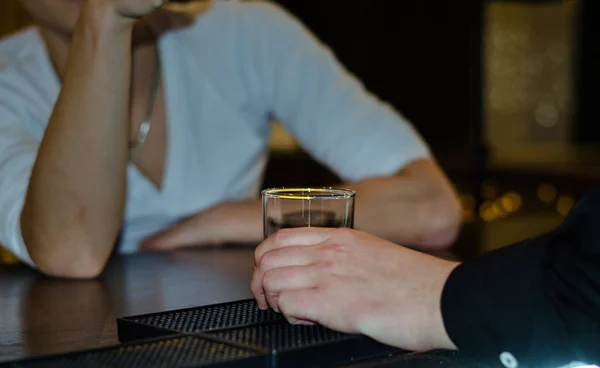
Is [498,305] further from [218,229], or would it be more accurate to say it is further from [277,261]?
[218,229]

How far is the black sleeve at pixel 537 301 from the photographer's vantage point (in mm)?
643

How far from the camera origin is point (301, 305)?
2.35ft

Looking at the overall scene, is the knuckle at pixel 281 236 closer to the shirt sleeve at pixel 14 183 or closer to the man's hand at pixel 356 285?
the man's hand at pixel 356 285

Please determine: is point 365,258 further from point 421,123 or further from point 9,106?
point 421,123

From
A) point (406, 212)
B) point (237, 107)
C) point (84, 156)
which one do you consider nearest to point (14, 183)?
point (84, 156)

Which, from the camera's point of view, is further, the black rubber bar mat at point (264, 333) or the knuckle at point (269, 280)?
the knuckle at point (269, 280)

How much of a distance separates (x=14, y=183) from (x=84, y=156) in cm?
14

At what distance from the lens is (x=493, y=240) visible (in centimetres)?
134

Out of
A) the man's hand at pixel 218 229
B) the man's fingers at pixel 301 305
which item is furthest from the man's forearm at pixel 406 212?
the man's fingers at pixel 301 305

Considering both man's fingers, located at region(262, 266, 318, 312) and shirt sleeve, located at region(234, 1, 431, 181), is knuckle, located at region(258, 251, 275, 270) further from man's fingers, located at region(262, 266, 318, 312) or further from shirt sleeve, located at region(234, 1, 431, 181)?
shirt sleeve, located at region(234, 1, 431, 181)

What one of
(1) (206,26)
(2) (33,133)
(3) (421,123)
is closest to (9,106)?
(2) (33,133)

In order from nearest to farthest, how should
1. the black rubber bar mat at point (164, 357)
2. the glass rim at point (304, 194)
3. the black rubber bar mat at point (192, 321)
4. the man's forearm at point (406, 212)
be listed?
the black rubber bar mat at point (164, 357) < the black rubber bar mat at point (192, 321) < the glass rim at point (304, 194) < the man's forearm at point (406, 212)

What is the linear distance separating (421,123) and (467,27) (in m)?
0.44

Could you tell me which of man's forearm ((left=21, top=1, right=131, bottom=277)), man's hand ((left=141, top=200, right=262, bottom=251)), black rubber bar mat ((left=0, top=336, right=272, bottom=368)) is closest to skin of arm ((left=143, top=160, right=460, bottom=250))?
man's hand ((left=141, top=200, right=262, bottom=251))
